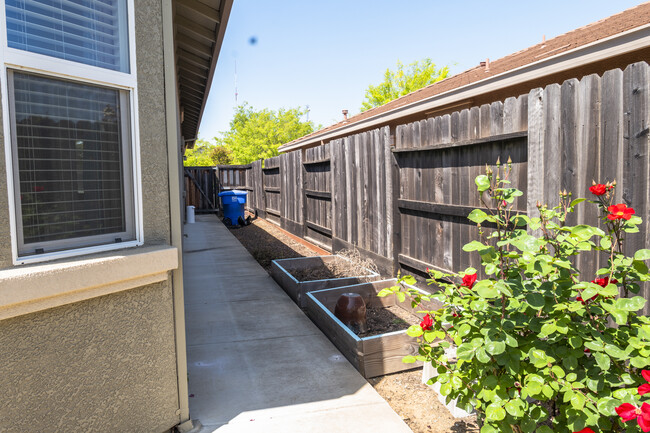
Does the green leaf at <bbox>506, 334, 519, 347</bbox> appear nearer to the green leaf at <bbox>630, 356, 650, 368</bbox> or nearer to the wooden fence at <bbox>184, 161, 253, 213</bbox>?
the green leaf at <bbox>630, 356, 650, 368</bbox>

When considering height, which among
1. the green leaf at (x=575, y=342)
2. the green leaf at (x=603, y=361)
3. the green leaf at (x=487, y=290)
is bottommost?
the green leaf at (x=603, y=361)

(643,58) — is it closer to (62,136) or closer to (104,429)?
(62,136)

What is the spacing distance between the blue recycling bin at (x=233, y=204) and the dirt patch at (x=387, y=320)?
10.2 metres

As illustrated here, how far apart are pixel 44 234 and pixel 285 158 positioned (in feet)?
31.4

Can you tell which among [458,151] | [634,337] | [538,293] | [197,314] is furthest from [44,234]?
[458,151]

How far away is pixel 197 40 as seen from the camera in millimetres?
6336

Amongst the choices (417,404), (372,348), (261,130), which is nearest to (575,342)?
(417,404)

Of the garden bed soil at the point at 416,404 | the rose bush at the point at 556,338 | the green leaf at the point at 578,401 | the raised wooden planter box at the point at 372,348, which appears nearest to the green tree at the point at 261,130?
the raised wooden planter box at the point at 372,348

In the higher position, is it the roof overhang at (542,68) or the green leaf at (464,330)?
the roof overhang at (542,68)

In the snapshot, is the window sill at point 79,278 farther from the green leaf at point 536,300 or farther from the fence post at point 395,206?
the fence post at point 395,206

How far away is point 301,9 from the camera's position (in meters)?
19.3

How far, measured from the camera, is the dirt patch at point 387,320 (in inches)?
182

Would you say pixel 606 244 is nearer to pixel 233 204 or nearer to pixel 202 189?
pixel 233 204

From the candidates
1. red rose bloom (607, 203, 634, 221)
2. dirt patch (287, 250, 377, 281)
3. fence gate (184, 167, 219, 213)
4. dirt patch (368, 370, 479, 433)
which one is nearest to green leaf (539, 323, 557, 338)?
red rose bloom (607, 203, 634, 221)
